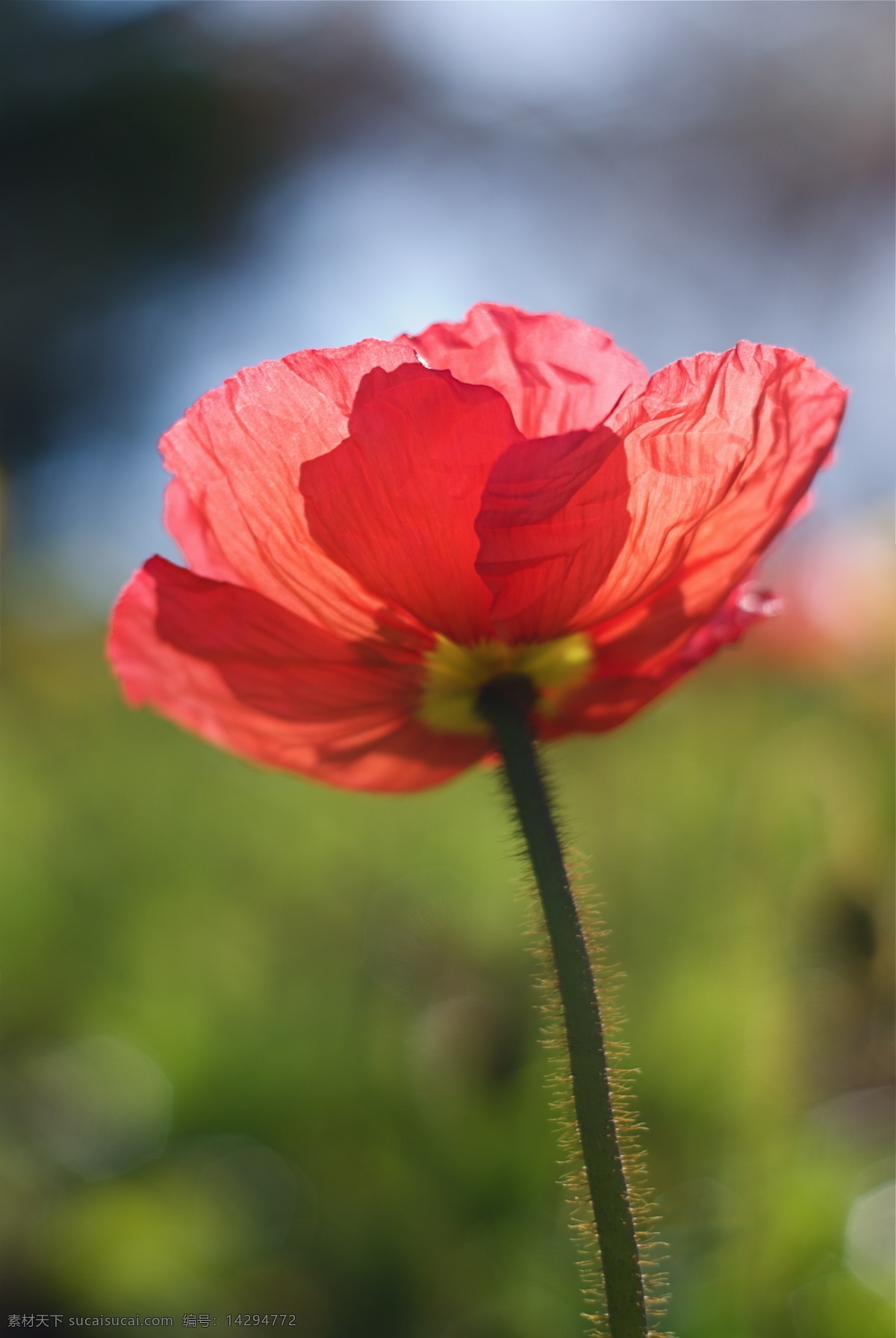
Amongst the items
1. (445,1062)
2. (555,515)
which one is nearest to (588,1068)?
(555,515)

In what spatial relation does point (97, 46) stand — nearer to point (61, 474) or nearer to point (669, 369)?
point (61, 474)

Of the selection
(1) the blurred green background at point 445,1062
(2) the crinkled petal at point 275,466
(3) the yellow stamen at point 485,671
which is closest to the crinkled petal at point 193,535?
(2) the crinkled petal at point 275,466

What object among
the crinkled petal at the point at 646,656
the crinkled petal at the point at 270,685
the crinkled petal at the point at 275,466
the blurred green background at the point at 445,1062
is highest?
the crinkled petal at the point at 275,466

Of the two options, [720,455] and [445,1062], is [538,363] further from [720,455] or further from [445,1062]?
[445,1062]

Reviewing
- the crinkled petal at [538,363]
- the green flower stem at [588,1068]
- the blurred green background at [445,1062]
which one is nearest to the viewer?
the green flower stem at [588,1068]

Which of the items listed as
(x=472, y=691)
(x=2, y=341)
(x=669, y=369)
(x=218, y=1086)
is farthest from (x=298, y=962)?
(x=2, y=341)

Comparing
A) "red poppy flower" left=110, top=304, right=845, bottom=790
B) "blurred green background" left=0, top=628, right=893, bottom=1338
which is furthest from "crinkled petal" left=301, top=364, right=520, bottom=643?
"blurred green background" left=0, top=628, right=893, bottom=1338

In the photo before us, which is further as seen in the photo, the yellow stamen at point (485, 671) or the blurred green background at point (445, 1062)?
the blurred green background at point (445, 1062)

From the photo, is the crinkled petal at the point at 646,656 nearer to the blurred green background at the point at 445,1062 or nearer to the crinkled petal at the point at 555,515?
the crinkled petal at the point at 555,515
